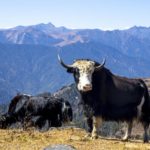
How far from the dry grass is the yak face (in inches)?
66.8

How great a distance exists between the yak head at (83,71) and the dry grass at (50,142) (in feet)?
5.66

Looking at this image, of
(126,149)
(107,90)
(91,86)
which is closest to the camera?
(126,149)

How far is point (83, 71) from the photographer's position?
17594mm

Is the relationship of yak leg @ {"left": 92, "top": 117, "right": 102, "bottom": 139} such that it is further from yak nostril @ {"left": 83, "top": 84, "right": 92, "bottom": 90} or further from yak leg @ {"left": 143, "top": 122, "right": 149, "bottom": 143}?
yak leg @ {"left": 143, "top": 122, "right": 149, "bottom": 143}

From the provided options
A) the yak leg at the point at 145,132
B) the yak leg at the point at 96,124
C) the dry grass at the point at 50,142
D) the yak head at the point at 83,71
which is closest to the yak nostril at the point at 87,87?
the yak head at the point at 83,71

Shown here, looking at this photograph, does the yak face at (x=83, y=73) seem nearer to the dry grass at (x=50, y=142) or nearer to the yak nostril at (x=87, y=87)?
the yak nostril at (x=87, y=87)

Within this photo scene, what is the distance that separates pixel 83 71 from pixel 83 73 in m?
0.08

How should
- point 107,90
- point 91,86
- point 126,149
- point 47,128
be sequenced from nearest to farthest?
1. point 126,149
2. point 91,86
3. point 107,90
4. point 47,128

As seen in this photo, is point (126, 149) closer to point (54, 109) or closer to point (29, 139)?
point (29, 139)

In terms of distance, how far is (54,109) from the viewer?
21.2 meters

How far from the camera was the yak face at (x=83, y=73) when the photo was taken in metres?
17.2

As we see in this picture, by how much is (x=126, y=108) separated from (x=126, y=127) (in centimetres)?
77

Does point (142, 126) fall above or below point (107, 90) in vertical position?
below

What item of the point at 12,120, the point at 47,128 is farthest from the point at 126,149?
the point at 12,120
